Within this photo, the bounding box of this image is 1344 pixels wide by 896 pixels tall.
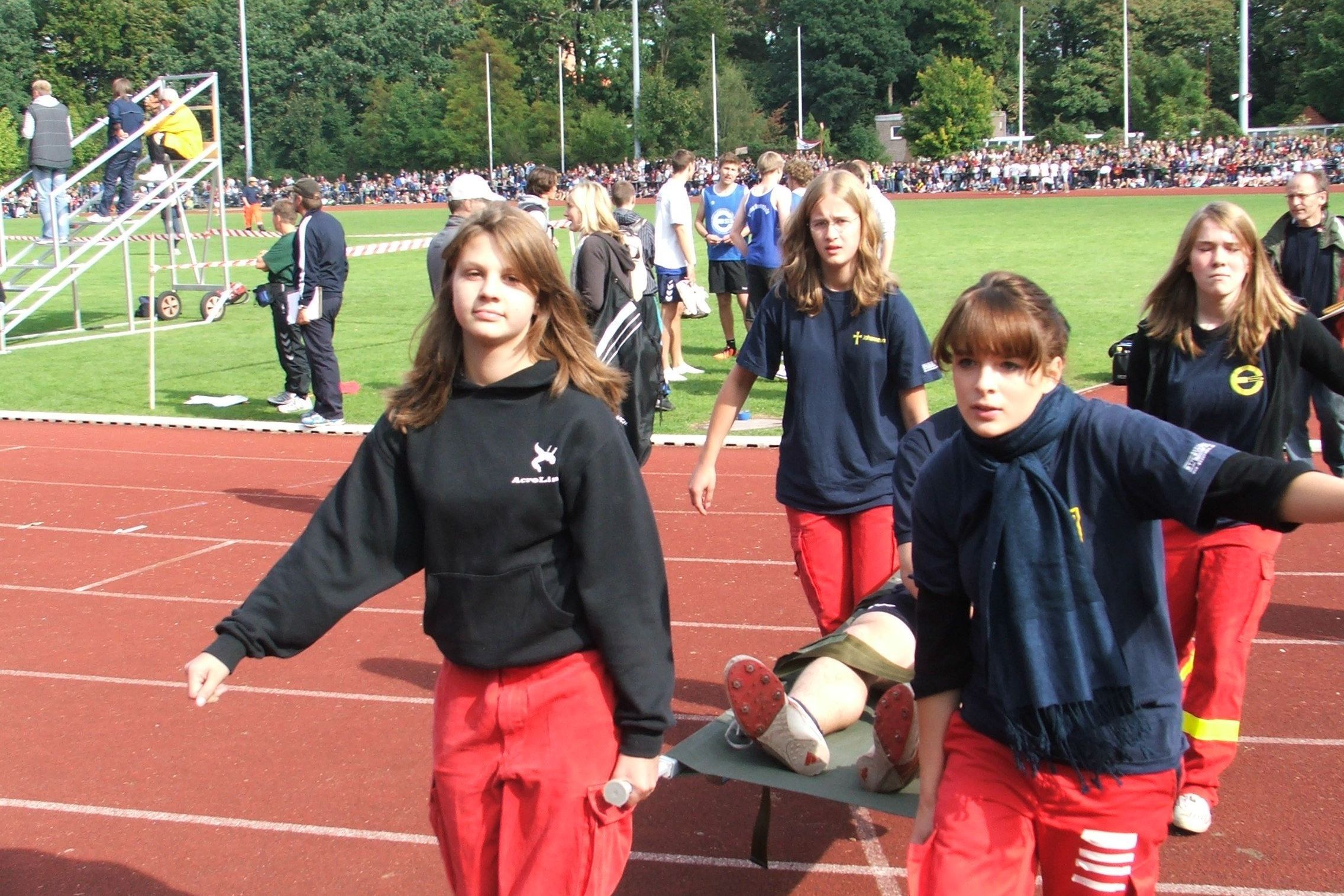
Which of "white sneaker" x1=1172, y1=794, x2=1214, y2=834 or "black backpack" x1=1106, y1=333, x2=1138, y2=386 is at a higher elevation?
"black backpack" x1=1106, y1=333, x2=1138, y2=386

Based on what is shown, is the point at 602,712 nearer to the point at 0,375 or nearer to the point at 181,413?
the point at 181,413

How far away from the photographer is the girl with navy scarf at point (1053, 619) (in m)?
2.65

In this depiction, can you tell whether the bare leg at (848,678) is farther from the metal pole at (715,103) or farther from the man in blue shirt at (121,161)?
the metal pole at (715,103)

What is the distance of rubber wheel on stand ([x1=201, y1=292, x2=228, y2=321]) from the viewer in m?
20.4

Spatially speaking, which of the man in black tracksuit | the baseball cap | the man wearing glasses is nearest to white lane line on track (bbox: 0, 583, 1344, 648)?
the man wearing glasses

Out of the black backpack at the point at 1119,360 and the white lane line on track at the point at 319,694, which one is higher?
the black backpack at the point at 1119,360

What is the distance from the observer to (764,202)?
12688mm

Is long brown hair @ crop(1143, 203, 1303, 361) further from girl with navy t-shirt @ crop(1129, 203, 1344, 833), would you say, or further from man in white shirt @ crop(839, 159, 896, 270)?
man in white shirt @ crop(839, 159, 896, 270)

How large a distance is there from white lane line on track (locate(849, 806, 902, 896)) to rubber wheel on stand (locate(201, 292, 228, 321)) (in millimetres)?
17768

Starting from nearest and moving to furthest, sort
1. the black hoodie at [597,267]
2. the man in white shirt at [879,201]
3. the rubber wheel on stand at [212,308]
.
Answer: the black hoodie at [597,267], the man in white shirt at [879,201], the rubber wheel on stand at [212,308]

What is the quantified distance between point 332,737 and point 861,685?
2125mm

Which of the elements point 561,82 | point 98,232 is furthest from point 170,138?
point 561,82

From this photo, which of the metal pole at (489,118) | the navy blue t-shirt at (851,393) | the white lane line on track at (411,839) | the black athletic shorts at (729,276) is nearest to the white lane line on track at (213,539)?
the white lane line on track at (411,839)

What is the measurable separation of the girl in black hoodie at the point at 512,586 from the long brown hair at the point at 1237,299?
2.32 meters
